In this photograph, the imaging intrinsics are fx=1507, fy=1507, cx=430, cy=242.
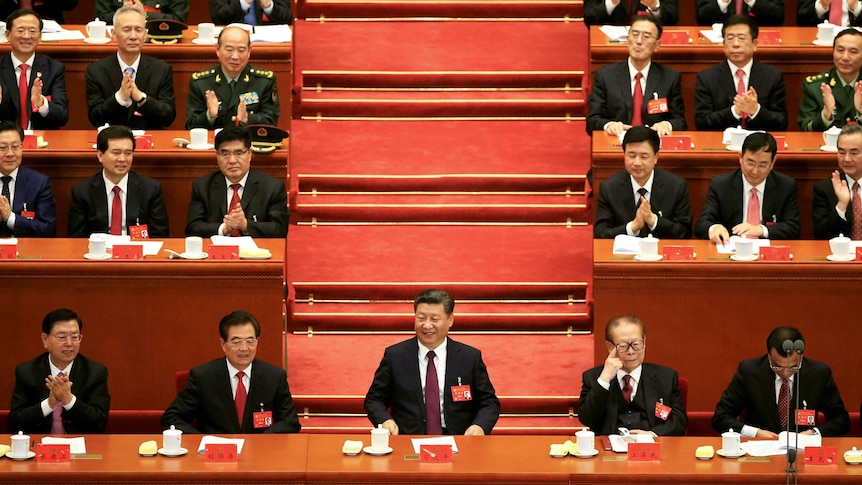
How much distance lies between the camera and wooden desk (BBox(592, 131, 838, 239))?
5.59 metres

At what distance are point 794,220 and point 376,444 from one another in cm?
213

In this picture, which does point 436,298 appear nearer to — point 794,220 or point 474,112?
point 794,220

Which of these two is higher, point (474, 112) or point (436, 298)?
point (474, 112)

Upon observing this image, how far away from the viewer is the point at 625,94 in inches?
238

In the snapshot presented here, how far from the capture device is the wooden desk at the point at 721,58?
6227 mm

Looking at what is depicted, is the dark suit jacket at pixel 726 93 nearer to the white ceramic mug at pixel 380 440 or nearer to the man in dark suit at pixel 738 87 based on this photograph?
the man in dark suit at pixel 738 87

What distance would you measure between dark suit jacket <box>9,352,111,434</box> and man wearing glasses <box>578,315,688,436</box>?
1452mm

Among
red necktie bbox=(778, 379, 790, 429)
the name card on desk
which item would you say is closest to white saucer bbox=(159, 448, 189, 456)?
the name card on desk

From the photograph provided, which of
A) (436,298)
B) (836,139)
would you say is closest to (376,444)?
(436,298)

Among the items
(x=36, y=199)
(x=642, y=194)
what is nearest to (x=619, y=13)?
(x=642, y=194)

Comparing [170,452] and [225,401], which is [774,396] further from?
[170,452]

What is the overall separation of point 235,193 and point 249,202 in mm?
63

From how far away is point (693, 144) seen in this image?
569cm

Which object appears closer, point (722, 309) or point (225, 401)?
point (225, 401)
